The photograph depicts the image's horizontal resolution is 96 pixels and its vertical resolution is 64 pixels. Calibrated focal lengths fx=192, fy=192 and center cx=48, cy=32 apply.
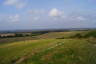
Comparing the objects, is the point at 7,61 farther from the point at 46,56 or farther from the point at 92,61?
the point at 92,61

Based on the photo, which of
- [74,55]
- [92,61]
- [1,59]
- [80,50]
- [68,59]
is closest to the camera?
[92,61]

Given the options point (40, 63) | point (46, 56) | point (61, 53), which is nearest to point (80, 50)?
point (61, 53)

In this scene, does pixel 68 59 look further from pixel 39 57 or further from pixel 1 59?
pixel 1 59

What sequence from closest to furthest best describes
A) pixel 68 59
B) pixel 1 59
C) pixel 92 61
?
pixel 92 61
pixel 68 59
pixel 1 59

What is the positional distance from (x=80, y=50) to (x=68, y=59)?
565cm

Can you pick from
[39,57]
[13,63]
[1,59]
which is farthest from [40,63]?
[1,59]

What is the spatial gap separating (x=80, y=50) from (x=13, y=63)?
12.1 meters

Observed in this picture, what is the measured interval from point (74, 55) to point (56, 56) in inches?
119

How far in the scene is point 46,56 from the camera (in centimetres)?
3288

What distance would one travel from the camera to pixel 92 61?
91.5ft

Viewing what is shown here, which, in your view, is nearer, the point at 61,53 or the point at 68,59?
the point at 68,59

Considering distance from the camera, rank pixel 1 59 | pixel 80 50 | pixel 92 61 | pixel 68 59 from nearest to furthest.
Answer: pixel 92 61 → pixel 68 59 → pixel 80 50 → pixel 1 59

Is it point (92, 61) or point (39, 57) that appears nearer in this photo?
point (92, 61)

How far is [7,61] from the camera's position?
35.3 metres
